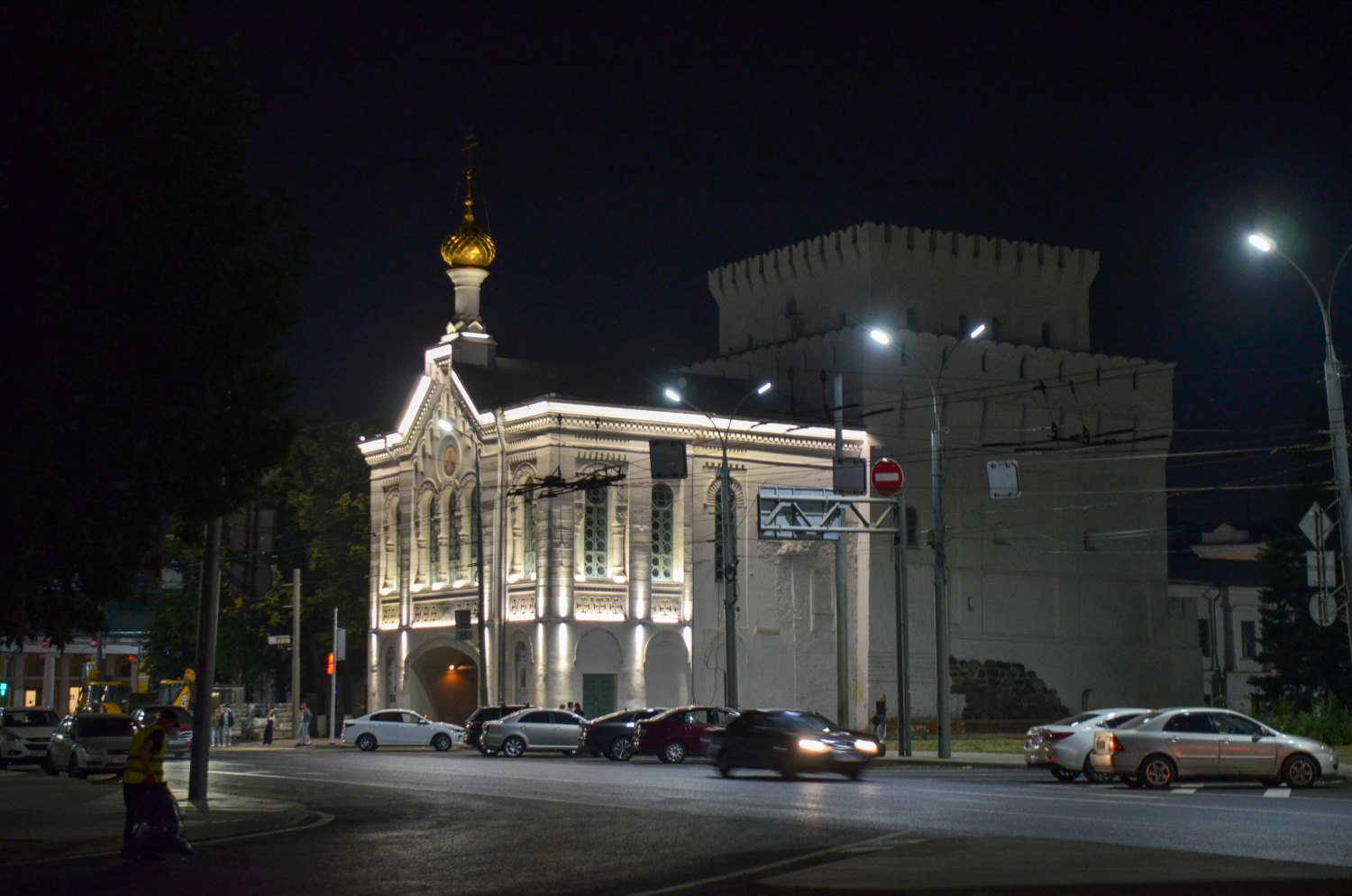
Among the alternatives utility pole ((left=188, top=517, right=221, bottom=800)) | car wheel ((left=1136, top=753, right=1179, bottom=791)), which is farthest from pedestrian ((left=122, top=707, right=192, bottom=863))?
car wheel ((left=1136, top=753, right=1179, bottom=791))

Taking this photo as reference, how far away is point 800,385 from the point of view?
56.2 m

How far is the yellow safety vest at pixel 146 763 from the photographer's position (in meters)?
15.9

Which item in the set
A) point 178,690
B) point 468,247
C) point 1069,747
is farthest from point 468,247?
point 1069,747

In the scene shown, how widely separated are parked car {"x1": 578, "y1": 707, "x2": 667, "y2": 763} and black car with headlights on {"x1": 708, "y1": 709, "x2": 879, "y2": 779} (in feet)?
31.4

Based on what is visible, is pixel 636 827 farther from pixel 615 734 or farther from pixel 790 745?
pixel 615 734

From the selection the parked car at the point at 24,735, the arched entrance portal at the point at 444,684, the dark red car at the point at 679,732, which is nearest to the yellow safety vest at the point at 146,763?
the dark red car at the point at 679,732

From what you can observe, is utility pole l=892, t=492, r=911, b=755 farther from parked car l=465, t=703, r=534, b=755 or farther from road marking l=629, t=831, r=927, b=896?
road marking l=629, t=831, r=927, b=896

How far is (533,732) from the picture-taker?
41938 mm

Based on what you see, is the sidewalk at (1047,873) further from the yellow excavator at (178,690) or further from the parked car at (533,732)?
the yellow excavator at (178,690)

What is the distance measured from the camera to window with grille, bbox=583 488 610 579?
49.3 metres

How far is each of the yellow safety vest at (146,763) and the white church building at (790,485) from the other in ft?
92.8

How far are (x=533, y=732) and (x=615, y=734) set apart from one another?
3080mm

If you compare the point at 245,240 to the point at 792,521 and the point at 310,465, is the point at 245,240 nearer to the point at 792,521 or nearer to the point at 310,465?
the point at 792,521

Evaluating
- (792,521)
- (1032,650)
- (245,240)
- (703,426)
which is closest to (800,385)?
(703,426)
